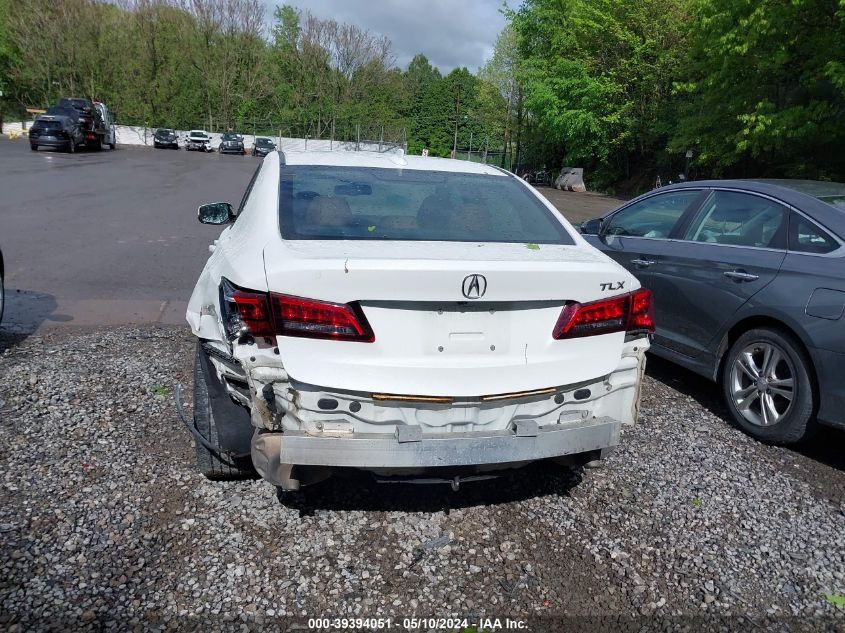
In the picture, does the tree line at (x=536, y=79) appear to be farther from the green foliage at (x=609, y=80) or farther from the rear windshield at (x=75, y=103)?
the rear windshield at (x=75, y=103)

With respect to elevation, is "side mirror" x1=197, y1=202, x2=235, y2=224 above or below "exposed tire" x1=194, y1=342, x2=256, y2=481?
above

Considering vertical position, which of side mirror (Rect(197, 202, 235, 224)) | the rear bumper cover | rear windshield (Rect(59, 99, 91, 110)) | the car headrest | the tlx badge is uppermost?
rear windshield (Rect(59, 99, 91, 110))

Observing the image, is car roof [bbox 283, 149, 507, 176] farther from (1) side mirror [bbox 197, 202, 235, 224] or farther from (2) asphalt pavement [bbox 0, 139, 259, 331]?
(2) asphalt pavement [bbox 0, 139, 259, 331]

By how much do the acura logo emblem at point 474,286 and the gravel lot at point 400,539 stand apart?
121cm

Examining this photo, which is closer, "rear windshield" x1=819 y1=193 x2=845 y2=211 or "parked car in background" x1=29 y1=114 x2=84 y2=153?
"rear windshield" x1=819 y1=193 x2=845 y2=211

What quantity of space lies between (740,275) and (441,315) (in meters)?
2.82

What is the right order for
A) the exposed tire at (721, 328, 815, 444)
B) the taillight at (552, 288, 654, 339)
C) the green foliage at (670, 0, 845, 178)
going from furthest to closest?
the green foliage at (670, 0, 845, 178) → the exposed tire at (721, 328, 815, 444) → the taillight at (552, 288, 654, 339)

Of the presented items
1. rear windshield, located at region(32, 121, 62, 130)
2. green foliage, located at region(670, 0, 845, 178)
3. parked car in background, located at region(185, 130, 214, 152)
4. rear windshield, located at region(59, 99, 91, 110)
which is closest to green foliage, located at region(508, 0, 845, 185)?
green foliage, located at region(670, 0, 845, 178)

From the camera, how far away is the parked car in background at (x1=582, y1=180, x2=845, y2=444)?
158 inches

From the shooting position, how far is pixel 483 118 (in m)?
61.2

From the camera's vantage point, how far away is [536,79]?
43750mm

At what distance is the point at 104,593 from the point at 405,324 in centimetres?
157

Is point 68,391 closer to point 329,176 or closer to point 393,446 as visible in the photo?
point 329,176

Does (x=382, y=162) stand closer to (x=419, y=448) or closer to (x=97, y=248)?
(x=419, y=448)
